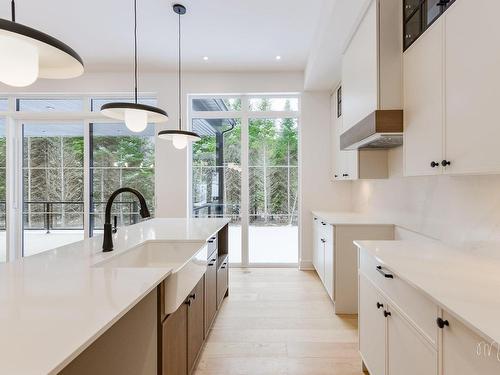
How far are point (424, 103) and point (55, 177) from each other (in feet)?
17.0

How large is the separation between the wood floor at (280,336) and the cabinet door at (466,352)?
3.99 ft

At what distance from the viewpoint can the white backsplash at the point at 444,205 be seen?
167 centimetres

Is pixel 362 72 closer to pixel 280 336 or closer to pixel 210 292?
pixel 210 292

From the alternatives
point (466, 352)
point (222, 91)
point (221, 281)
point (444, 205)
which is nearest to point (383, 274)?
point (466, 352)

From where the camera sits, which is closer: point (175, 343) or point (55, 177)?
point (175, 343)

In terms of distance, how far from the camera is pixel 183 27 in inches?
126

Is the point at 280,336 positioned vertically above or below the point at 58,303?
below

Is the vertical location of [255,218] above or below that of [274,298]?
above

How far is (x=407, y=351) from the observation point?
1335mm

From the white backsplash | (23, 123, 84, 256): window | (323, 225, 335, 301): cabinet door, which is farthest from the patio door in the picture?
(23, 123, 84, 256): window

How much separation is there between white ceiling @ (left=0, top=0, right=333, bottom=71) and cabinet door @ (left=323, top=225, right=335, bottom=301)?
234 cm

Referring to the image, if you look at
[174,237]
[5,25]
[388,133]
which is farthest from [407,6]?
[174,237]

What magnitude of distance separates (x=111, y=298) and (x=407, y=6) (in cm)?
241

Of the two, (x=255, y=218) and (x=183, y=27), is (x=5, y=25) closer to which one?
(x=183, y=27)
